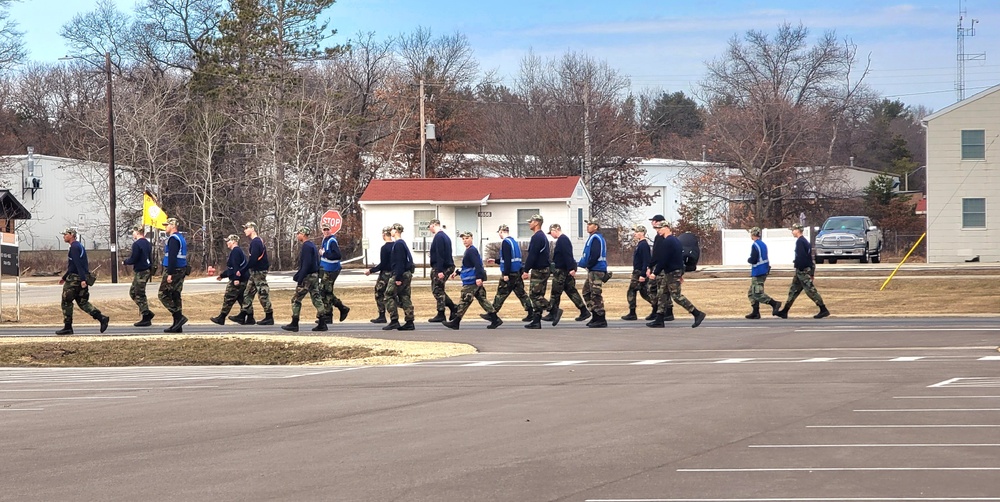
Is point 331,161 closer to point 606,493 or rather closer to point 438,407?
point 438,407

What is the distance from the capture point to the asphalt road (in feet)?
25.1

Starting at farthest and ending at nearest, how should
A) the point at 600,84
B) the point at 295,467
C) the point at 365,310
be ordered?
the point at 600,84 → the point at 365,310 → the point at 295,467

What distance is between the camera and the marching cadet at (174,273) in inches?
891

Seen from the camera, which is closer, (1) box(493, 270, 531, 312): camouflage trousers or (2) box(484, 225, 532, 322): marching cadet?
(2) box(484, 225, 532, 322): marching cadet

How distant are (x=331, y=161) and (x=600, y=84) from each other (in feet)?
67.6

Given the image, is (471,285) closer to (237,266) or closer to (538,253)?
(538,253)

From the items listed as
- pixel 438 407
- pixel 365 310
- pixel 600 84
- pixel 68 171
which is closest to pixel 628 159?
pixel 600 84

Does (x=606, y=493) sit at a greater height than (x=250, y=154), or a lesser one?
lesser

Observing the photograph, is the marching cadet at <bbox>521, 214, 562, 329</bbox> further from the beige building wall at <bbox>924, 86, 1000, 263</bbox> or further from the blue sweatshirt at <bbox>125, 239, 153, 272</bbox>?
the beige building wall at <bbox>924, 86, 1000, 263</bbox>

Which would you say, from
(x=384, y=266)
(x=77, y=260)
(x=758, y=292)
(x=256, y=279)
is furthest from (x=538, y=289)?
(x=77, y=260)

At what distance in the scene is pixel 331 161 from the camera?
58.9 metres

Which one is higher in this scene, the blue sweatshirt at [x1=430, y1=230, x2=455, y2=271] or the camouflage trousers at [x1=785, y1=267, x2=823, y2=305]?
the blue sweatshirt at [x1=430, y1=230, x2=455, y2=271]

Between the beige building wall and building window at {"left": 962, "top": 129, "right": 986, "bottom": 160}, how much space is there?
0.49 feet

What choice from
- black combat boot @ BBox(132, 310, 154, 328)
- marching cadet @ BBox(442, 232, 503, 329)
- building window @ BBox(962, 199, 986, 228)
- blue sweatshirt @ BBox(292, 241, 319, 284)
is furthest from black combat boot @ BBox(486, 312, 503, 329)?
building window @ BBox(962, 199, 986, 228)
